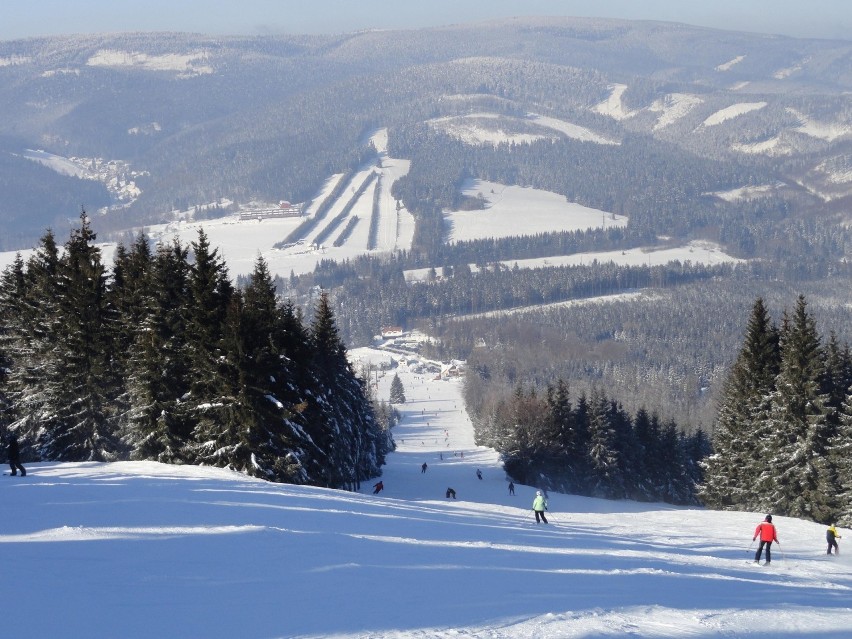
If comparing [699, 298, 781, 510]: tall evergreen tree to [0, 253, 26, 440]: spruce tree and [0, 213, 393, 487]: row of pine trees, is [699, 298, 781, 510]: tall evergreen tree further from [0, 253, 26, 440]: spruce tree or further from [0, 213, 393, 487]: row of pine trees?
[0, 253, 26, 440]: spruce tree

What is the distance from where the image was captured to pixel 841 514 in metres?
35.7

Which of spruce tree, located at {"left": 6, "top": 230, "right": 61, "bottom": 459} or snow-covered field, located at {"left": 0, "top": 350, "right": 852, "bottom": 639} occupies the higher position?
spruce tree, located at {"left": 6, "top": 230, "right": 61, "bottom": 459}

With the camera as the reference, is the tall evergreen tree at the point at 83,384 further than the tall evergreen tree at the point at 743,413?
No

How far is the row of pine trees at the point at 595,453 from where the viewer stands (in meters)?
61.1

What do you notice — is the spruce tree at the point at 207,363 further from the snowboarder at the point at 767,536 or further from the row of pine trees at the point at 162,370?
the snowboarder at the point at 767,536

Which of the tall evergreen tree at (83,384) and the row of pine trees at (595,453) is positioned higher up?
the tall evergreen tree at (83,384)

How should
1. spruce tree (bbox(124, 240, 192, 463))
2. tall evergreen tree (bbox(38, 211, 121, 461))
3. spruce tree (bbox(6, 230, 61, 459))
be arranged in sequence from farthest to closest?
1. spruce tree (bbox(6, 230, 61, 459))
2. tall evergreen tree (bbox(38, 211, 121, 461))
3. spruce tree (bbox(124, 240, 192, 463))

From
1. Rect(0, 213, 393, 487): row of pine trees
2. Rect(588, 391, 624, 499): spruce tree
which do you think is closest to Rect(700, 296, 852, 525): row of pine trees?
Rect(588, 391, 624, 499): spruce tree

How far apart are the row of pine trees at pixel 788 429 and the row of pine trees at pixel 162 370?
17.4m

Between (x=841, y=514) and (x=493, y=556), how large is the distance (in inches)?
842

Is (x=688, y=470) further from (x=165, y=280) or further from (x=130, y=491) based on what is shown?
(x=130, y=491)

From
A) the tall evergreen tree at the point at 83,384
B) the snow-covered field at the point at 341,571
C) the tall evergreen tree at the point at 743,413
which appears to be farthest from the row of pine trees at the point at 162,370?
the tall evergreen tree at the point at 743,413

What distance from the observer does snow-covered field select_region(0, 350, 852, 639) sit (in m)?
13.4

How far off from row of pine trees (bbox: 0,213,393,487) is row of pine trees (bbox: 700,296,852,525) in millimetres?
17369
